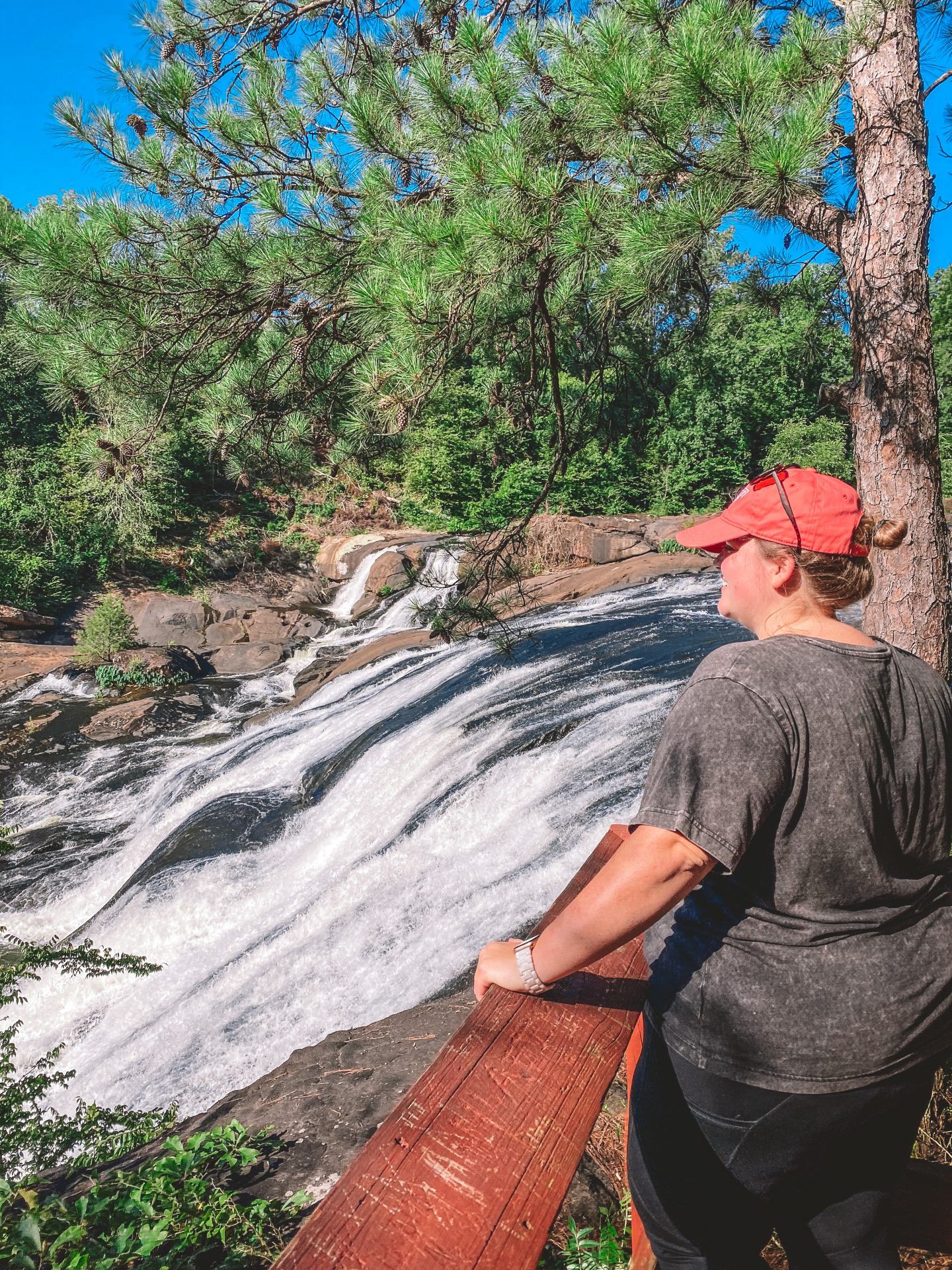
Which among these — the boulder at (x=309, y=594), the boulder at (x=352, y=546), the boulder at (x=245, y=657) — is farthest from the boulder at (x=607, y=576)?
the boulder at (x=309, y=594)

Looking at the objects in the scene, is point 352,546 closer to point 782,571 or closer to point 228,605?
point 228,605

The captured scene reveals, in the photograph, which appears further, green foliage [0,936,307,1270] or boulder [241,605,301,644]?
boulder [241,605,301,644]

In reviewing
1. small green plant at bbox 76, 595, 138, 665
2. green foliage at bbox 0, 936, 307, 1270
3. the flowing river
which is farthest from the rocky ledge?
green foliage at bbox 0, 936, 307, 1270

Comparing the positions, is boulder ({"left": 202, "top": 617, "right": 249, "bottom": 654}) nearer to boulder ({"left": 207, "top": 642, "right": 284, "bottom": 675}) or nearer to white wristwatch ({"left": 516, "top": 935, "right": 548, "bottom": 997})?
boulder ({"left": 207, "top": 642, "right": 284, "bottom": 675})

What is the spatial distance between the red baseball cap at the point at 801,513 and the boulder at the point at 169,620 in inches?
538

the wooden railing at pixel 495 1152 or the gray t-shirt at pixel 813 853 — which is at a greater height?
the gray t-shirt at pixel 813 853

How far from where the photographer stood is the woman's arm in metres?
0.92

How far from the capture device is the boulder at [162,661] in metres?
11.8

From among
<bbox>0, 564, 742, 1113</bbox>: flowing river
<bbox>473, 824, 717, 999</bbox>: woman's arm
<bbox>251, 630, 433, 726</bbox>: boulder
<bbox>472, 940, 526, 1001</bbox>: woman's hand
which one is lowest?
<bbox>0, 564, 742, 1113</bbox>: flowing river

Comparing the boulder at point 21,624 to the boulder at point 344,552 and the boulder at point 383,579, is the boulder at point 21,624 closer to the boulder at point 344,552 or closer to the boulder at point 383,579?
the boulder at point 383,579

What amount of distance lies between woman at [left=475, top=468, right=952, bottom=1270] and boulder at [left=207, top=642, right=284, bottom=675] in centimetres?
1201

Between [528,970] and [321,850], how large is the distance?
4705 mm

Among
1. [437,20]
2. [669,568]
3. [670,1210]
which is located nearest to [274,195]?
[437,20]

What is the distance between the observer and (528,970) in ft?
3.71
